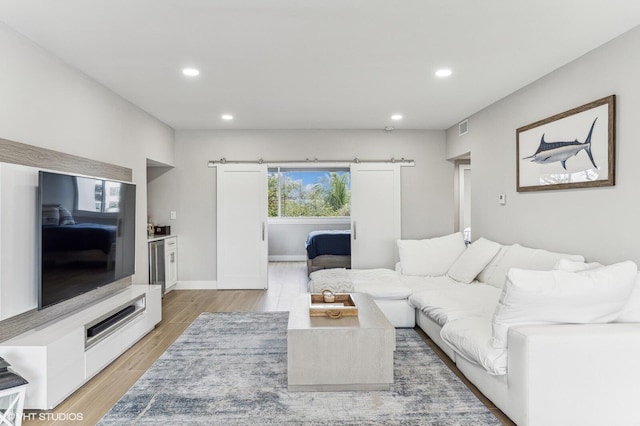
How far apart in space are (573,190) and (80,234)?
13.4 feet

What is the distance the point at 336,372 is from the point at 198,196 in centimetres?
406

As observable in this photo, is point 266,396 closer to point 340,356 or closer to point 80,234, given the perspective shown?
point 340,356

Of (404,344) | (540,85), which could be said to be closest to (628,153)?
(540,85)

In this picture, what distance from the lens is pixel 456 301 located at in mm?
3314

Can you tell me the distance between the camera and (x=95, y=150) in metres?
3.48

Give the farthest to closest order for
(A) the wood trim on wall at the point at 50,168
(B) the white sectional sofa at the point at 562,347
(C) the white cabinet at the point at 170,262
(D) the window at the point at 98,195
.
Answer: (C) the white cabinet at the point at 170,262, (D) the window at the point at 98,195, (A) the wood trim on wall at the point at 50,168, (B) the white sectional sofa at the point at 562,347

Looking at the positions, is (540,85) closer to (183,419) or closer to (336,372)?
(336,372)

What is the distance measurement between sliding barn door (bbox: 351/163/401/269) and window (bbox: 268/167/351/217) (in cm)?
342

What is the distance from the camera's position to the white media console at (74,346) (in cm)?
222

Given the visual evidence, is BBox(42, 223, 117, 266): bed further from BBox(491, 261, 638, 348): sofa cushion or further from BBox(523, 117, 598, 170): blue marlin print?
BBox(523, 117, 598, 170): blue marlin print

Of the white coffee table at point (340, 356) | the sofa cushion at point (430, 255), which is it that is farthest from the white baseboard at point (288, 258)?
the white coffee table at point (340, 356)

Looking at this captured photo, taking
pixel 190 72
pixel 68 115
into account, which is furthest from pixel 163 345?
pixel 190 72

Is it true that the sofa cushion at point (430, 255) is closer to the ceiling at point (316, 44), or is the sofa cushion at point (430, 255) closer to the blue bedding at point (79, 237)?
the ceiling at point (316, 44)

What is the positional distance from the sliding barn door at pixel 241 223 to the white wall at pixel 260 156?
0.50 ft
